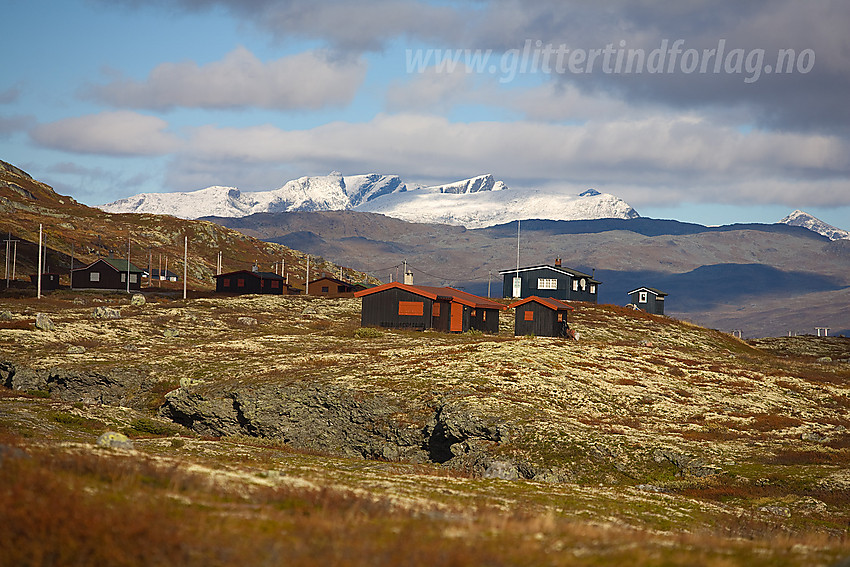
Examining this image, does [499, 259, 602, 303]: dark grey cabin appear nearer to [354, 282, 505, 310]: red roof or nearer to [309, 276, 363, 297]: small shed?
[309, 276, 363, 297]: small shed

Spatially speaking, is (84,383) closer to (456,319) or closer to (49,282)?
(456,319)

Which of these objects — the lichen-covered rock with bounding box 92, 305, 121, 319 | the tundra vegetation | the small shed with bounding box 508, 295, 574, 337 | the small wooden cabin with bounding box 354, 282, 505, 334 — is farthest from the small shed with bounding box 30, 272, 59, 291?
the small shed with bounding box 508, 295, 574, 337

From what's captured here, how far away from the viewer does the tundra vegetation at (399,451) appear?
11.9 m

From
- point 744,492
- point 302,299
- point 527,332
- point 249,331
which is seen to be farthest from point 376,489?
point 302,299

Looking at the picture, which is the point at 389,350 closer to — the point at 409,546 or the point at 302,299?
the point at 409,546

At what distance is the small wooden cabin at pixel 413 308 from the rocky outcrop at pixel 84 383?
35.2m

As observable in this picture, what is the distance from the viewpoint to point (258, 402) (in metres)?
42.2

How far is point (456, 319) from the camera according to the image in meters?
83.1

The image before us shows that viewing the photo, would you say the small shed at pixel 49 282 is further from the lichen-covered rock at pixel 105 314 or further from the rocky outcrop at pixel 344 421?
the rocky outcrop at pixel 344 421

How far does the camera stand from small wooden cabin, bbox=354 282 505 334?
81.2m

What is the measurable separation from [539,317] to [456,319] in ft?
35.2

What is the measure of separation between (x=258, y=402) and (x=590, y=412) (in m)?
19.2

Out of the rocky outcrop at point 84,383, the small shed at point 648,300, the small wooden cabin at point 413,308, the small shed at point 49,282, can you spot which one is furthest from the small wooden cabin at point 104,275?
the small shed at point 648,300

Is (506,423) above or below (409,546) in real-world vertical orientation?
below
